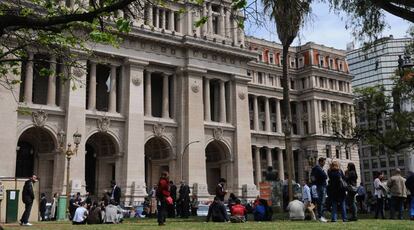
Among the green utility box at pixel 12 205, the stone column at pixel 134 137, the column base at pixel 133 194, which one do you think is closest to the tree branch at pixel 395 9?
the green utility box at pixel 12 205

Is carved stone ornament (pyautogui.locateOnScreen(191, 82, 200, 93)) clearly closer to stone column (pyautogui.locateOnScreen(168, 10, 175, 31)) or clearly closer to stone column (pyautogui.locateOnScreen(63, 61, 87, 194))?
stone column (pyautogui.locateOnScreen(168, 10, 175, 31))

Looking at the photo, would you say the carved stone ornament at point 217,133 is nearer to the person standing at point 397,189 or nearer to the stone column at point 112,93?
the stone column at point 112,93

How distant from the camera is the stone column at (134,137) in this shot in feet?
147

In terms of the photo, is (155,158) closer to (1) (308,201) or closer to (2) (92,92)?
(2) (92,92)

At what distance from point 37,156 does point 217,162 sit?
19.3m

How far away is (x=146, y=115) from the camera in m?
48.3

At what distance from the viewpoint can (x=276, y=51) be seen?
77.8 m

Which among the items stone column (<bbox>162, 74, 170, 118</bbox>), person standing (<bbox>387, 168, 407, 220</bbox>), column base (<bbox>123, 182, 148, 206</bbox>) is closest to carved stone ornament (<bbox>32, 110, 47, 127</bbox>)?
column base (<bbox>123, 182, 148, 206</bbox>)

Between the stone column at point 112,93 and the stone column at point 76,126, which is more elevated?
the stone column at point 112,93

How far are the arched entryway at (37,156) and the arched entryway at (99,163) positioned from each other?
4.47m

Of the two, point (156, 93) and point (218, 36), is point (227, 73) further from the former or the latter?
point (156, 93)

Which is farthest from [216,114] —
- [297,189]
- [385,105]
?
[297,189]

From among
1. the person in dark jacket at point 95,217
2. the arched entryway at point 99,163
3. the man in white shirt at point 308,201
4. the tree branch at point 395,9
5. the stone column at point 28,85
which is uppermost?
the stone column at point 28,85

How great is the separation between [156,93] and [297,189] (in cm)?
2638
